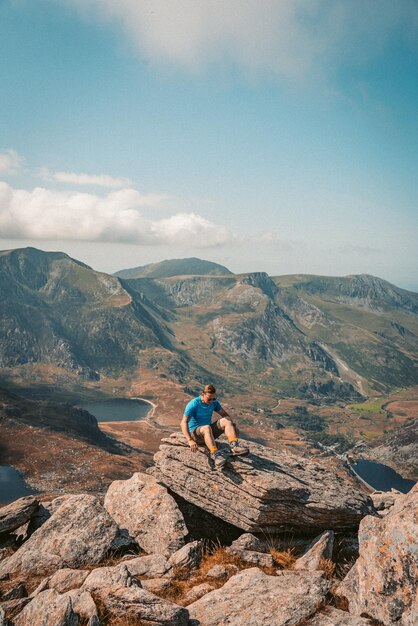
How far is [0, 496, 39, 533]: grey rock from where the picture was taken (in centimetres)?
1911

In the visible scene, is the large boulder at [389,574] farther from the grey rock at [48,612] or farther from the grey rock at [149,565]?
the grey rock at [48,612]

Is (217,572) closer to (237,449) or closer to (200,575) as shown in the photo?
(200,575)

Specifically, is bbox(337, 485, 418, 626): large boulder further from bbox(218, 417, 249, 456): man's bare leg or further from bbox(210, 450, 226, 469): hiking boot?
bbox(210, 450, 226, 469): hiking boot

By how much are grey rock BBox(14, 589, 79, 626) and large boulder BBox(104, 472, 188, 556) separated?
251 inches

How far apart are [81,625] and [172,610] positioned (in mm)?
3017

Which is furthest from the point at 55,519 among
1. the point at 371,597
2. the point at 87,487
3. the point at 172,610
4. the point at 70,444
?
the point at 70,444

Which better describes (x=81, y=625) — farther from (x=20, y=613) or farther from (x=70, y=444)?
(x=70, y=444)

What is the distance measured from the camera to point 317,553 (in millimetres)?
16234

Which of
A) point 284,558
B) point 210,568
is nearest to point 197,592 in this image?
point 210,568

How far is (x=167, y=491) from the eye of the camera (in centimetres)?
2152

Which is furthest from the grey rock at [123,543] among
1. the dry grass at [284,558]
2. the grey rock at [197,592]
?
the dry grass at [284,558]

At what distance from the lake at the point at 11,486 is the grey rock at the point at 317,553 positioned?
141050mm

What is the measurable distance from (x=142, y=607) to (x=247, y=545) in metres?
6.96

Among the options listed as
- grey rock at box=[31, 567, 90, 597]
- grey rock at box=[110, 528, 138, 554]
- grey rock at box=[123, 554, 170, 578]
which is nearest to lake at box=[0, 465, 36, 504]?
grey rock at box=[110, 528, 138, 554]
